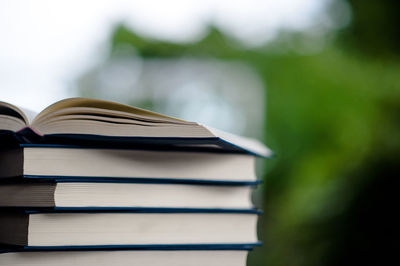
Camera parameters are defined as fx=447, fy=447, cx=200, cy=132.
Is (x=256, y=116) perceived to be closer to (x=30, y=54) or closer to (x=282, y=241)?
(x=282, y=241)

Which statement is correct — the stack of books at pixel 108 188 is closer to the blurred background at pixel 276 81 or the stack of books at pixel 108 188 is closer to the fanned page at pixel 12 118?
the fanned page at pixel 12 118

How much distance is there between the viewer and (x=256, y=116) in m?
3.40

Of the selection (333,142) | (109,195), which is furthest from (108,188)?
(333,142)

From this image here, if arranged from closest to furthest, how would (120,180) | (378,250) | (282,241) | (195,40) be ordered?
(120,180) < (378,250) < (282,241) < (195,40)

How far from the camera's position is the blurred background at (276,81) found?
2008 millimetres

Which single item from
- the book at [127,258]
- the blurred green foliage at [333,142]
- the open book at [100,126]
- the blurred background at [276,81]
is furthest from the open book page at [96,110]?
the blurred green foliage at [333,142]

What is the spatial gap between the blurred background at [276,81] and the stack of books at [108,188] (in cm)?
113

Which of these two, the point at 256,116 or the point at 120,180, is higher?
the point at 256,116

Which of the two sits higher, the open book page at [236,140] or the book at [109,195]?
the open book page at [236,140]

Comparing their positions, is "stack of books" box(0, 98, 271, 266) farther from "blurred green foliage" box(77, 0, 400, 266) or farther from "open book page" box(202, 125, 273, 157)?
"blurred green foliage" box(77, 0, 400, 266)

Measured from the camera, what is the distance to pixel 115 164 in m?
0.46

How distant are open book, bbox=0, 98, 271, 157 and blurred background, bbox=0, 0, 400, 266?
113 centimetres

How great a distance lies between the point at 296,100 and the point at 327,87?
36cm

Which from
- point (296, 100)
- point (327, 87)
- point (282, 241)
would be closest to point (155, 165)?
point (282, 241)
